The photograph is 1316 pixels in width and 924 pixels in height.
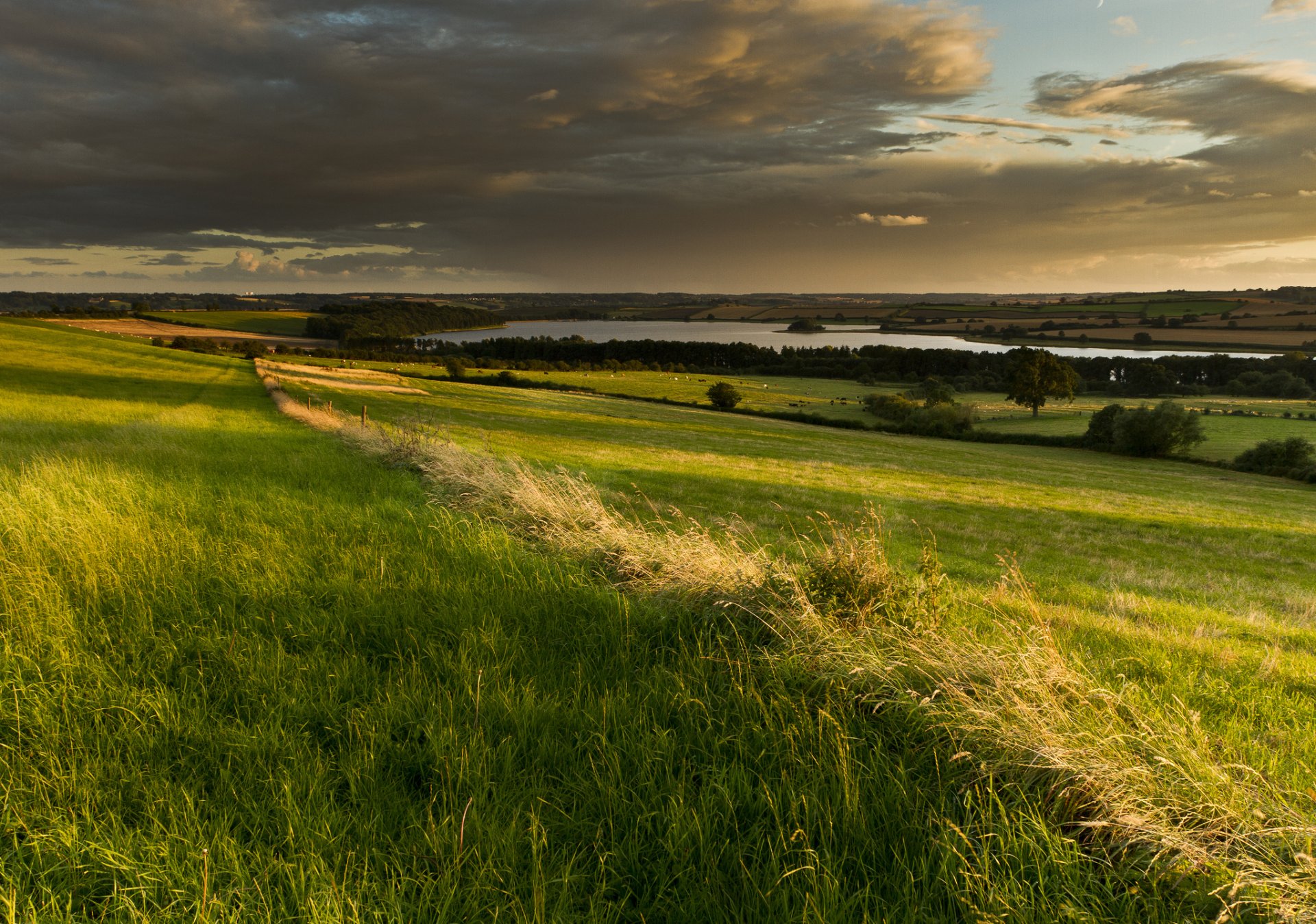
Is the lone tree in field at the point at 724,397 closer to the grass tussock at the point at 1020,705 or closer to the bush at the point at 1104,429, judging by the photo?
the bush at the point at 1104,429

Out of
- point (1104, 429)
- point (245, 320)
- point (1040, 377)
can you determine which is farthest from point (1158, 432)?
point (245, 320)

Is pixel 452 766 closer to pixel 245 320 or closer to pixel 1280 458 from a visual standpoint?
pixel 1280 458

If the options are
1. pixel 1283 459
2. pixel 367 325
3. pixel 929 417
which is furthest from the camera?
pixel 367 325

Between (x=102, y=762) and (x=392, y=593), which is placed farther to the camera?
(x=392, y=593)

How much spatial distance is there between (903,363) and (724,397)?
73307mm

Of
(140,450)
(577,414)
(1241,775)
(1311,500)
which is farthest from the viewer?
(577,414)

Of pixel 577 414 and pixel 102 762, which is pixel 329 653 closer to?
pixel 102 762

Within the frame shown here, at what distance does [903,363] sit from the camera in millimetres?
141750

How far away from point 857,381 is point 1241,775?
134 metres

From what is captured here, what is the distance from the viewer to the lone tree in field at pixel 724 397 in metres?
86.6

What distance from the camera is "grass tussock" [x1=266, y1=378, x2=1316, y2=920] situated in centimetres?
259

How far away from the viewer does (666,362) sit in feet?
520

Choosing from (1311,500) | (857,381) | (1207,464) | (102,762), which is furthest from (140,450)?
(857,381)

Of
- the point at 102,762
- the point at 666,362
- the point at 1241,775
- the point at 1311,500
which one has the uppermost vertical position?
the point at 666,362
